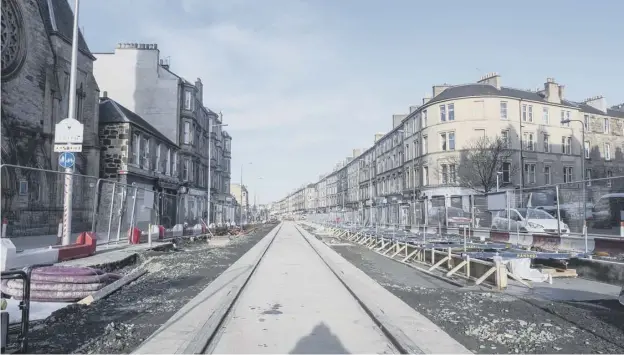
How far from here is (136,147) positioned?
1320 inches

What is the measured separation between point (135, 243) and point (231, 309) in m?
13.9

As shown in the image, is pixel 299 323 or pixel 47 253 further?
pixel 47 253

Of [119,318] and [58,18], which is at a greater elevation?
[58,18]

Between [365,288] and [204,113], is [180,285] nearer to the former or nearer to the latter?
[365,288]

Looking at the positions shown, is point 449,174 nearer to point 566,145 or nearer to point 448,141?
point 448,141

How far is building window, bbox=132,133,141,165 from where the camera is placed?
33.0 meters

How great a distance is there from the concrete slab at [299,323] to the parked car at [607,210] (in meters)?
8.40

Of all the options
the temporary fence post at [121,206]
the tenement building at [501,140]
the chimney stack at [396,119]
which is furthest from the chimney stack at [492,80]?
the temporary fence post at [121,206]

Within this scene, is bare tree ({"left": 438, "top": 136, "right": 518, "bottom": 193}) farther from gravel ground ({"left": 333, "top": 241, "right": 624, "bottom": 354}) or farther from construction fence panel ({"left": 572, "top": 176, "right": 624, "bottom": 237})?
gravel ground ({"left": 333, "top": 241, "right": 624, "bottom": 354})

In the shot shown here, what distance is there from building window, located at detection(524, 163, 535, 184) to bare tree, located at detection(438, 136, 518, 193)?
3.31 metres

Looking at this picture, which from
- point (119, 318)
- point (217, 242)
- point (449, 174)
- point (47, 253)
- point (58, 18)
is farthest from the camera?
point (449, 174)

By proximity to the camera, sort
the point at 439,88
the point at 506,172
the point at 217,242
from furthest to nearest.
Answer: the point at 439,88, the point at 506,172, the point at 217,242

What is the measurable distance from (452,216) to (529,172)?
122ft

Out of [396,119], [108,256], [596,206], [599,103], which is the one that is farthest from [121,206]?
[599,103]
